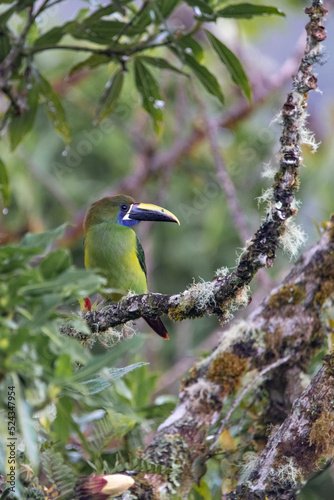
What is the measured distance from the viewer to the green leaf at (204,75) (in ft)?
Answer: 8.52

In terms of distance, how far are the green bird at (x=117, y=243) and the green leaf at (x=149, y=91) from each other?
404 mm

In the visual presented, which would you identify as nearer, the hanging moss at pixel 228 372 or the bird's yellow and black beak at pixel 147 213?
the hanging moss at pixel 228 372

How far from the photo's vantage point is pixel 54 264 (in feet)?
4.34

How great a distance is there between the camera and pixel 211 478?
2367 millimetres

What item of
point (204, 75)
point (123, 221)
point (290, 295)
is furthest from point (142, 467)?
point (204, 75)

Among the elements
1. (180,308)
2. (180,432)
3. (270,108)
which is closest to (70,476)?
(180,432)

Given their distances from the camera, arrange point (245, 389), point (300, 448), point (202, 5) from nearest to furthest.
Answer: point (300, 448) < point (245, 389) < point (202, 5)

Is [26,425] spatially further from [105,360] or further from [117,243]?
[117,243]

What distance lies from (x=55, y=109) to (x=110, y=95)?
10.3 inches

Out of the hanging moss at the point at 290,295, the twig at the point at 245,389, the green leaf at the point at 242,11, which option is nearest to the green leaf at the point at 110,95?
the green leaf at the point at 242,11

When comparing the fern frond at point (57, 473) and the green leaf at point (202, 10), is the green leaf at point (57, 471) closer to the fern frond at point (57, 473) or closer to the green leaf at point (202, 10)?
the fern frond at point (57, 473)

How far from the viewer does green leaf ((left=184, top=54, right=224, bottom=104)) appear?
2.60 m

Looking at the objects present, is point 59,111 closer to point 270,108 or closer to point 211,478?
point 211,478

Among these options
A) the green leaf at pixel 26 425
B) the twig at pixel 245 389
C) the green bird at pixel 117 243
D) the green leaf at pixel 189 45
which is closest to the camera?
the green leaf at pixel 26 425
